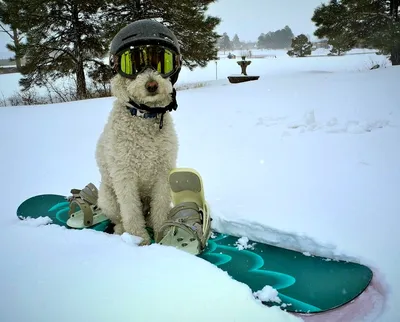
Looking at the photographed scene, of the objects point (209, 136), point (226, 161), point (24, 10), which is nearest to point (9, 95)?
point (24, 10)

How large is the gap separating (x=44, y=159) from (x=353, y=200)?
12.5ft

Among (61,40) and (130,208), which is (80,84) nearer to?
(61,40)

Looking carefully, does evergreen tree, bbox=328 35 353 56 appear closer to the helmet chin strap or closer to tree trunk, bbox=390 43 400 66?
tree trunk, bbox=390 43 400 66

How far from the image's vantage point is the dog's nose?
72.6 inches

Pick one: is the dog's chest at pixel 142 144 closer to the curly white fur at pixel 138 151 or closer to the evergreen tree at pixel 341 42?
the curly white fur at pixel 138 151

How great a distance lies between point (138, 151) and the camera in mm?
1980

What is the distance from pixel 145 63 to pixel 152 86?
21 centimetres

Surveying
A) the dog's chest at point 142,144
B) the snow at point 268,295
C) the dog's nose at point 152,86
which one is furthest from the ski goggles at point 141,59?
the snow at point 268,295

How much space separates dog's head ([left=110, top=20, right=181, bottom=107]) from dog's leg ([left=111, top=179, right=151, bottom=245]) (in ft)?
1.97

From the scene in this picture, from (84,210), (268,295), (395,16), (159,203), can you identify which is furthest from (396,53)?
(84,210)

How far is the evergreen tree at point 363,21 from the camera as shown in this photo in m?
9.88

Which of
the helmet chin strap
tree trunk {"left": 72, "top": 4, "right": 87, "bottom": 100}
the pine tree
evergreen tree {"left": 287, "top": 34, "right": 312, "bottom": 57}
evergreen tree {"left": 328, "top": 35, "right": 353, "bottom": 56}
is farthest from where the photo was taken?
evergreen tree {"left": 287, "top": 34, "right": 312, "bottom": 57}

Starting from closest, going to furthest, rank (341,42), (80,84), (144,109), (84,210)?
1. (144,109)
2. (84,210)
3. (80,84)
4. (341,42)

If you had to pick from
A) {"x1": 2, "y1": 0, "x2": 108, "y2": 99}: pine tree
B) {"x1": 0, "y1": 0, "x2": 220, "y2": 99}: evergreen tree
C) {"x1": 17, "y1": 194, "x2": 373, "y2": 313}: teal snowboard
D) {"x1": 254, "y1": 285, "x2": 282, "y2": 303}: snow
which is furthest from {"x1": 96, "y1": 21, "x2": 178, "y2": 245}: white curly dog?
{"x1": 2, "y1": 0, "x2": 108, "y2": 99}: pine tree
